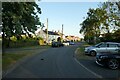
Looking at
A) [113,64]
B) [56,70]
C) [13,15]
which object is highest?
[13,15]

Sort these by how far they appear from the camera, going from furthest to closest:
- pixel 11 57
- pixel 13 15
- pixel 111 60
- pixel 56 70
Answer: pixel 11 57
pixel 13 15
pixel 111 60
pixel 56 70

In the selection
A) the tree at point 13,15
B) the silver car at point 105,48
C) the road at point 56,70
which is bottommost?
the road at point 56,70

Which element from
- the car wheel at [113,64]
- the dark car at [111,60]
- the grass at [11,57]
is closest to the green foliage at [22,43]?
the grass at [11,57]

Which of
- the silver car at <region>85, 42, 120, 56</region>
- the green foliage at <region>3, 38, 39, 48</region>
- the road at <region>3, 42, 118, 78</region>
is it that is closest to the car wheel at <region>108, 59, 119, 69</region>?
the road at <region>3, 42, 118, 78</region>

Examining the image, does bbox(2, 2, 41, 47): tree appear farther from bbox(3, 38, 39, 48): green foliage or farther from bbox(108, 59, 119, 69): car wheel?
bbox(3, 38, 39, 48): green foliage

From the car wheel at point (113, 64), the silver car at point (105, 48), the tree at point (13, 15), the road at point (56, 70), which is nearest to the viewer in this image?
the road at point (56, 70)

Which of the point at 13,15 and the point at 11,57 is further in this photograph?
the point at 11,57

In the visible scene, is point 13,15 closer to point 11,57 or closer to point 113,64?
point 11,57

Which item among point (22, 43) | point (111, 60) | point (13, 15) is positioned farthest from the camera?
point (22, 43)

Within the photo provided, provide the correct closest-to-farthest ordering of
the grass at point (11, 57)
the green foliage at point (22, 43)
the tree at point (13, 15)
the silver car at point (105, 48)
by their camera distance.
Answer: the grass at point (11, 57) → the tree at point (13, 15) → the silver car at point (105, 48) → the green foliage at point (22, 43)

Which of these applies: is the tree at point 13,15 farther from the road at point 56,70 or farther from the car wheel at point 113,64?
the car wheel at point 113,64

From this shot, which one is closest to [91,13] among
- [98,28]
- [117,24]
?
[98,28]

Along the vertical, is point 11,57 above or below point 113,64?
below

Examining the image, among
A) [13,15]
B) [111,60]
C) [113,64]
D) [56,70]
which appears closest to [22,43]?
[13,15]
